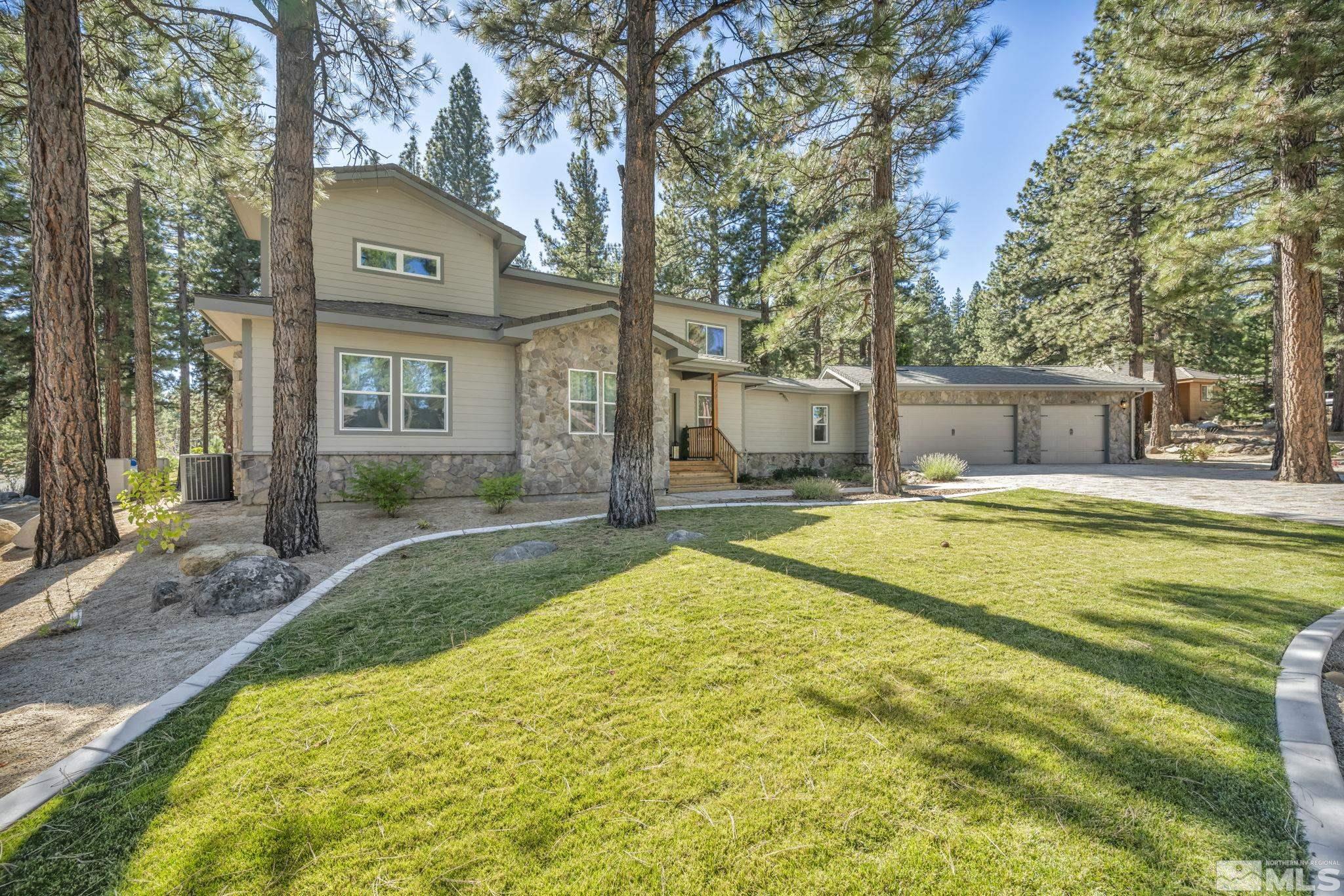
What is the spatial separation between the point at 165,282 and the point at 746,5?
2203 cm

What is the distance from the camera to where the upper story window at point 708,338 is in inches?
627

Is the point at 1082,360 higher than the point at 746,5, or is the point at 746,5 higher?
the point at 746,5

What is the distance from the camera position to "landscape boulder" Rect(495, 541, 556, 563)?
18.0 ft

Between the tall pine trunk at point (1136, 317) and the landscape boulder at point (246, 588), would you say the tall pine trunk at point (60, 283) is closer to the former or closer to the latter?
the landscape boulder at point (246, 588)

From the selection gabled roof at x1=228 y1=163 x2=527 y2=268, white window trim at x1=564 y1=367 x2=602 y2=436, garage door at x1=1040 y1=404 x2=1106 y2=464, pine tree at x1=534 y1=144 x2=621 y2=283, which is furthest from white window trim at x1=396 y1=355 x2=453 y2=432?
garage door at x1=1040 y1=404 x2=1106 y2=464

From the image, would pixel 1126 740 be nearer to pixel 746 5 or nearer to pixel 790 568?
pixel 790 568

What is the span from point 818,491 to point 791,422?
7.51 meters

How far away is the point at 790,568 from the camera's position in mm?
4828

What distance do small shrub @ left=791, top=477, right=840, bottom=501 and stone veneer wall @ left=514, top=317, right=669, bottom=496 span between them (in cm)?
297

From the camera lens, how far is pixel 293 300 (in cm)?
592

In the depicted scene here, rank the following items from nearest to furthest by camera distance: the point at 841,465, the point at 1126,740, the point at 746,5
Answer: the point at 1126,740 < the point at 746,5 < the point at 841,465

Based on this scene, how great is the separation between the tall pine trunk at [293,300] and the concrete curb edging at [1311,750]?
7549 mm

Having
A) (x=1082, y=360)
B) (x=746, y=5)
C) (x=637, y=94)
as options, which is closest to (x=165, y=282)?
(x=637, y=94)

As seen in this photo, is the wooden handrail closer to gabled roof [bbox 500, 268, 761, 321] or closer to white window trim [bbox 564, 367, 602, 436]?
gabled roof [bbox 500, 268, 761, 321]
